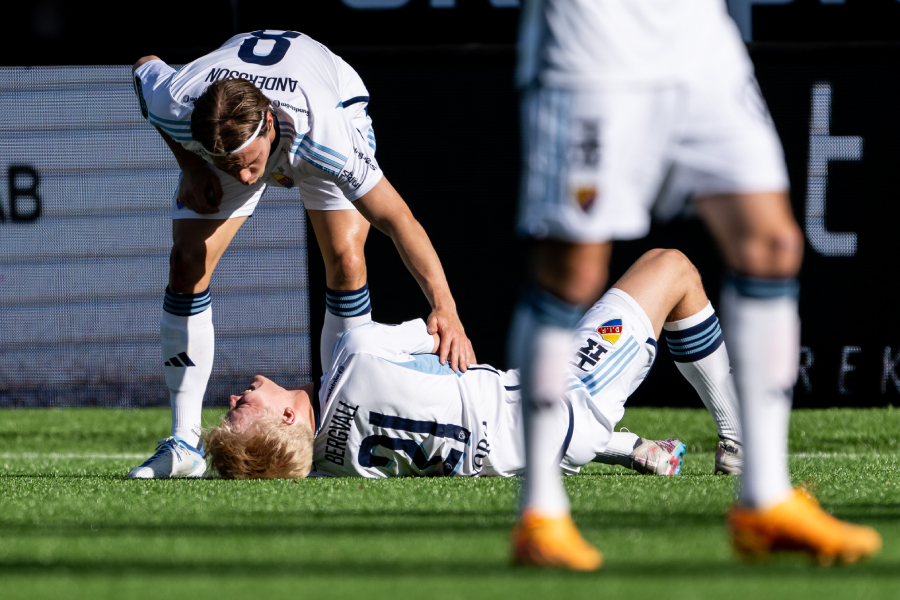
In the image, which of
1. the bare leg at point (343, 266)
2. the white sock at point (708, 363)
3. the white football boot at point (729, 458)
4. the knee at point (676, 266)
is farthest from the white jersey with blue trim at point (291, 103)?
the white football boot at point (729, 458)

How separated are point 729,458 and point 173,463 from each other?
1.70 m

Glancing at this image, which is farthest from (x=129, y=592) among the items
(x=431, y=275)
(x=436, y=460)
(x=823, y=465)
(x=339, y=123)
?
(x=823, y=465)

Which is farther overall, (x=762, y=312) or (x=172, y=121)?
(x=172, y=121)

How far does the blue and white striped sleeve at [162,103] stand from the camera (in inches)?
134

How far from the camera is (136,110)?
5.62 m

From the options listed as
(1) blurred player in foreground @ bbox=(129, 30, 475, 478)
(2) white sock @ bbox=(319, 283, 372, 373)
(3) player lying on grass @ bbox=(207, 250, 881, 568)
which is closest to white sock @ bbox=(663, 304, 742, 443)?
(3) player lying on grass @ bbox=(207, 250, 881, 568)

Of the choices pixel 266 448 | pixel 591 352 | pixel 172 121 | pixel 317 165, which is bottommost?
pixel 266 448

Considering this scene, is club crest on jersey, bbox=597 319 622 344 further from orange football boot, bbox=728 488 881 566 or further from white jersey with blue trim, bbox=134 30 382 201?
orange football boot, bbox=728 488 881 566

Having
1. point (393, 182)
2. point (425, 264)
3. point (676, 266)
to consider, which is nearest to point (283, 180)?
point (425, 264)

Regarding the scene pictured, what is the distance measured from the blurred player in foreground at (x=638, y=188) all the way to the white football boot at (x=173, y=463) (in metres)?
1.85

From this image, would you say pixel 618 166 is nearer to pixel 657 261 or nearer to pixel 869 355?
pixel 657 261

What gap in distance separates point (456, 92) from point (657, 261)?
235 cm

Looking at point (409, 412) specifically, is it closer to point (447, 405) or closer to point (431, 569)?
point (447, 405)

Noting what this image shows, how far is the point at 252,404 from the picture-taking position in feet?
10.3
